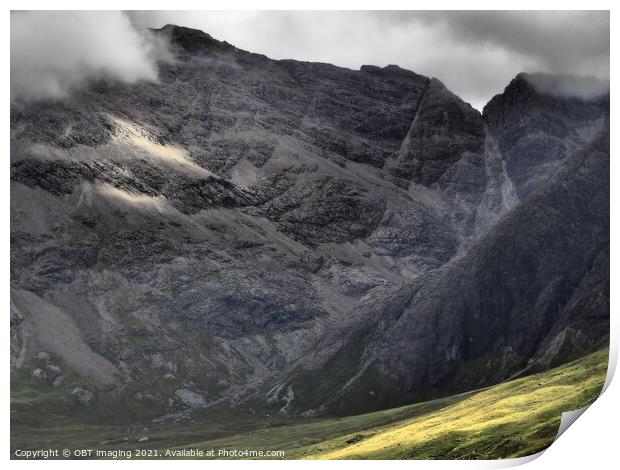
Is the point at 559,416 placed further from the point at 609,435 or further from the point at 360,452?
the point at 360,452
